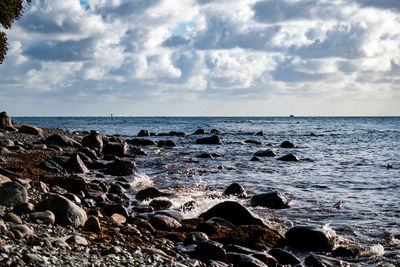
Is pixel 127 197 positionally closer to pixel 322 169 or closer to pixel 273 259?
pixel 273 259

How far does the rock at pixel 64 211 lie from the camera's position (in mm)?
6246

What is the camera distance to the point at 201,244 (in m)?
6.09

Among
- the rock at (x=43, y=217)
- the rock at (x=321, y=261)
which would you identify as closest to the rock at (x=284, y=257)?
the rock at (x=321, y=261)

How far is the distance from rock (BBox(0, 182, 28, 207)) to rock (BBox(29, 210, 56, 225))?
0.73m

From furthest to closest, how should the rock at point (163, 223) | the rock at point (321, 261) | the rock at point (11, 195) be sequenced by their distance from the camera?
the rock at point (163, 223)
the rock at point (11, 195)
the rock at point (321, 261)

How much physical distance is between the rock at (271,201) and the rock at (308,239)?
9.81 ft

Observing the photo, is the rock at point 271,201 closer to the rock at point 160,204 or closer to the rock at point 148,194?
the rock at point 160,204

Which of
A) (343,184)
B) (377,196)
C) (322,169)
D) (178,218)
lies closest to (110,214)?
(178,218)

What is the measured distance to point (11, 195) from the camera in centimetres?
661

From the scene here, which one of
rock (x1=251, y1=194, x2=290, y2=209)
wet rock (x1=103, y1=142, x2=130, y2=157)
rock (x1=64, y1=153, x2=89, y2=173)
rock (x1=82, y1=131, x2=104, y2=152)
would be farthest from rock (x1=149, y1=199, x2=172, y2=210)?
rock (x1=82, y1=131, x2=104, y2=152)

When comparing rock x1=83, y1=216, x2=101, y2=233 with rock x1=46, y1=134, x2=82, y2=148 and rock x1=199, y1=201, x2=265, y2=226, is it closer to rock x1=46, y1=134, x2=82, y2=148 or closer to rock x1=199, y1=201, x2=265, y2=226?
rock x1=199, y1=201, x2=265, y2=226

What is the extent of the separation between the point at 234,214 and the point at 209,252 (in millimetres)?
2502

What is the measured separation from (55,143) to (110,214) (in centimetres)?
1535

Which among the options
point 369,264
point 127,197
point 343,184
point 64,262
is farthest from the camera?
point 343,184
